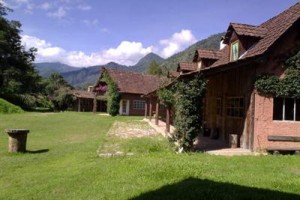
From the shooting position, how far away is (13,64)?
60.0m

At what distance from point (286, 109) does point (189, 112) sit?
441cm

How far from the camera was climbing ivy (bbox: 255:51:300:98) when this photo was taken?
49.1 feet

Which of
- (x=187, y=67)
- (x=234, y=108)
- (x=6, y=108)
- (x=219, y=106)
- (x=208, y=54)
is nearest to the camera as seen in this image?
(x=234, y=108)

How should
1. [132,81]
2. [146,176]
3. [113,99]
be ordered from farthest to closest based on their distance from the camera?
1. [132,81]
2. [113,99]
3. [146,176]

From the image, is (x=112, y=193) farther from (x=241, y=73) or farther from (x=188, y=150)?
(x=241, y=73)

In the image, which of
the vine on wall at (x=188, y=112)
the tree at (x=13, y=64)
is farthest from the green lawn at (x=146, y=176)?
the tree at (x=13, y=64)

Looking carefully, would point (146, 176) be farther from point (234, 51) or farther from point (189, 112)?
point (234, 51)

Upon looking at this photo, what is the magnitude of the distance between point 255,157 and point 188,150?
2618 mm

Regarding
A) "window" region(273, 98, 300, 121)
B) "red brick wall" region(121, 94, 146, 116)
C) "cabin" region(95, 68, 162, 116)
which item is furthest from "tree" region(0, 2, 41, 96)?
"window" region(273, 98, 300, 121)

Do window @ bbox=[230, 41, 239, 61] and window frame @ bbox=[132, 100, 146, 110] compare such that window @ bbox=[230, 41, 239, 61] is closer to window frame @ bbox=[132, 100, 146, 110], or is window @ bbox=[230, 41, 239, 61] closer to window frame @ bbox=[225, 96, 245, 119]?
window frame @ bbox=[225, 96, 245, 119]

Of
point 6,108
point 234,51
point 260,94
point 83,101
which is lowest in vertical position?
point 6,108

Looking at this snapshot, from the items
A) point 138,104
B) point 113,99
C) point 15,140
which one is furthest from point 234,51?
point 138,104

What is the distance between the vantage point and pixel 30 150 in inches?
620

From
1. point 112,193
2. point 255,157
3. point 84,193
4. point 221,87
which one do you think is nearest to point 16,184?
point 84,193
